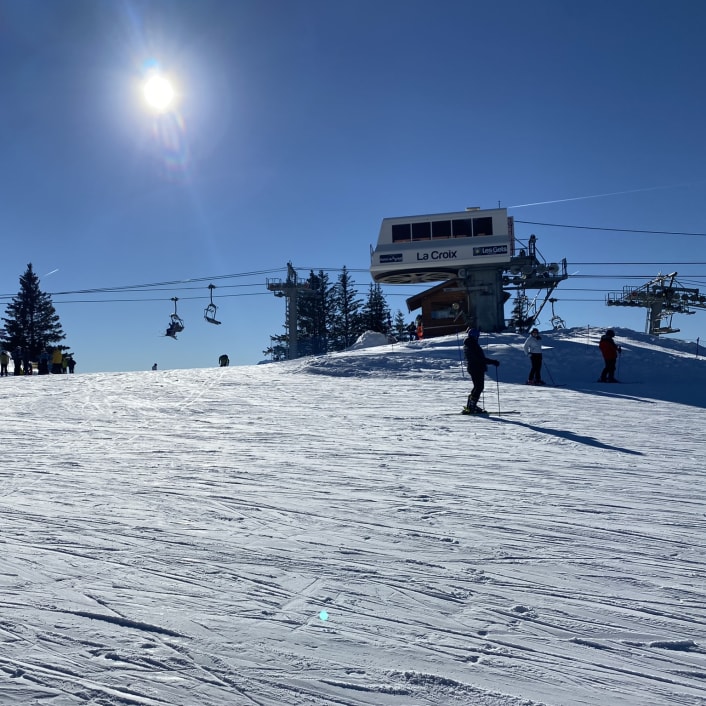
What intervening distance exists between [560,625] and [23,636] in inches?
121

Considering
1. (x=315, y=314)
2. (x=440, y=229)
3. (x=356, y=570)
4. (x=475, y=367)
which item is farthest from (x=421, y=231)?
(x=315, y=314)

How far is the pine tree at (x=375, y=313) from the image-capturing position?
7069cm

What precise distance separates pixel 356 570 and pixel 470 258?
84.7ft

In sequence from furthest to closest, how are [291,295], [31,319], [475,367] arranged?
[31,319]
[291,295]
[475,367]

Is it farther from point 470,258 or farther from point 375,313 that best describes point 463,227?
point 375,313

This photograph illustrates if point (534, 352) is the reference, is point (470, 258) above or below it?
above

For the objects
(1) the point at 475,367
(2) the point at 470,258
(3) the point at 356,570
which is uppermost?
(2) the point at 470,258

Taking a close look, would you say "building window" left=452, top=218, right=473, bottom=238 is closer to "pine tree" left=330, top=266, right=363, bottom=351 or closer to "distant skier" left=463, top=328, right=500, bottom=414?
"distant skier" left=463, top=328, right=500, bottom=414

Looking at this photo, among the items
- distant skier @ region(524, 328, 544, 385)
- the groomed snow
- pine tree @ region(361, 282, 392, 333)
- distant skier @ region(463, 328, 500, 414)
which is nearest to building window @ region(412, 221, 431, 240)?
distant skier @ region(524, 328, 544, 385)

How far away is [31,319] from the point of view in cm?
6262

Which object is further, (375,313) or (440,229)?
(375,313)

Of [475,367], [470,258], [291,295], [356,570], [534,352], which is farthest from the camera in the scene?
[291,295]

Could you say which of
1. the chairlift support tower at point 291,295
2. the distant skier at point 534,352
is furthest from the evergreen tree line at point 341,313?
the distant skier at point 534,352

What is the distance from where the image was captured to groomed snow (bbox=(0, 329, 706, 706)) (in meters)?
2.65
